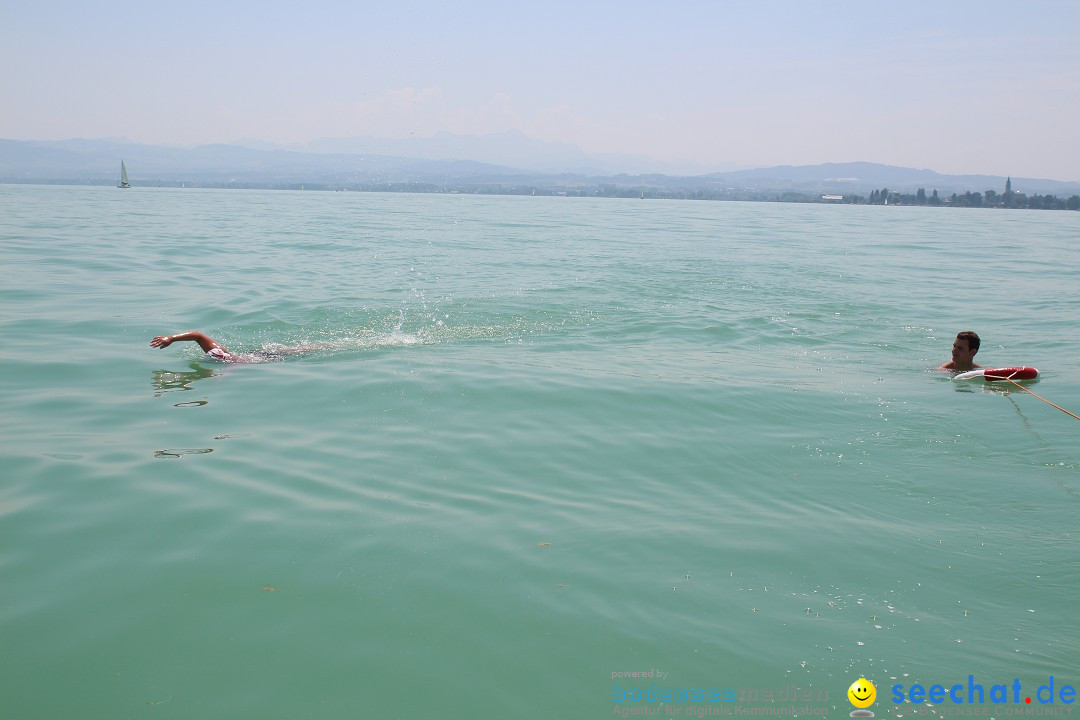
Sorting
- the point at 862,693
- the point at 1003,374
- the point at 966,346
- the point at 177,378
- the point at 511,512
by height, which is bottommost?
the point at 862,693

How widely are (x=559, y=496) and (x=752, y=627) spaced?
216 cm

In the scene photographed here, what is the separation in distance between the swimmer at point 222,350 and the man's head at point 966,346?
29.9 feet

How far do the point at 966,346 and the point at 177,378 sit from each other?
1055cm

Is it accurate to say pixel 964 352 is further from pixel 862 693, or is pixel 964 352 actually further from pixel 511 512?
pixel 862 693

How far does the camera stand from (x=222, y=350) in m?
10.6

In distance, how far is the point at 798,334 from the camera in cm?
1379

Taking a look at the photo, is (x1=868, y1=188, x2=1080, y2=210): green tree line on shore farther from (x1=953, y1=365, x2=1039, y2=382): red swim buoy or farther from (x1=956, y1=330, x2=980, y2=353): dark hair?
(x1=956, y1=330, x2=980, y2=353): dark hair

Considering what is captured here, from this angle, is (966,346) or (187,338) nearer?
(187,338)

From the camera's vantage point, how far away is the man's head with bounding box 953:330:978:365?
36.0ft

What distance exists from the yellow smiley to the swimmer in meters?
8.73

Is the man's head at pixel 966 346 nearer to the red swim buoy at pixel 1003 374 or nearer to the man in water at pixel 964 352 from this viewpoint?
the man in water at pixel 964 352

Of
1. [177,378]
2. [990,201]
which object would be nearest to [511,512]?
[177,378]

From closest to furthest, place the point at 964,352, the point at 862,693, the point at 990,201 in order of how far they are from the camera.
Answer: the point at 862,693 < the point at 964,352 < the point at 990,201

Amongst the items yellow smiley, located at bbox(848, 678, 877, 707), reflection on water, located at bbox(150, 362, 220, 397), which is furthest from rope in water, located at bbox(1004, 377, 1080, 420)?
reflection on water, located at bbox(150, 362, 220, 397)
